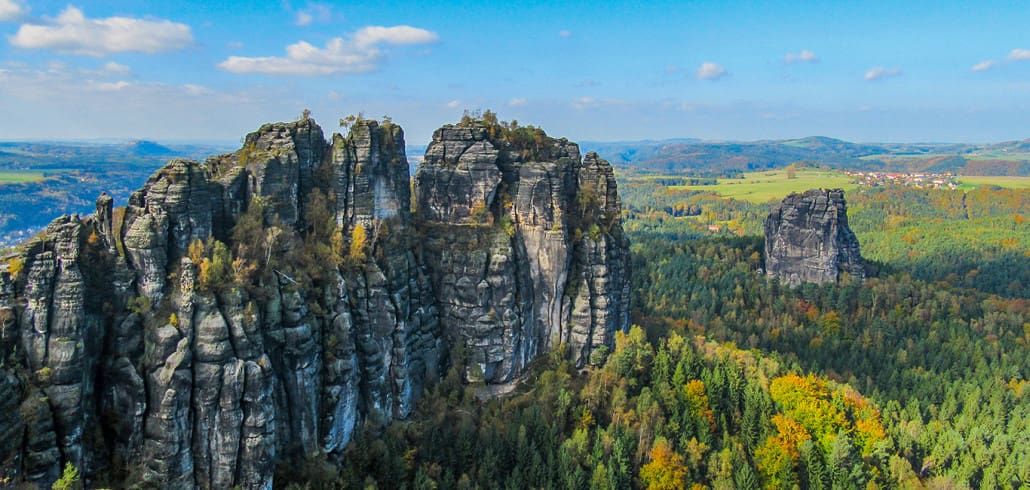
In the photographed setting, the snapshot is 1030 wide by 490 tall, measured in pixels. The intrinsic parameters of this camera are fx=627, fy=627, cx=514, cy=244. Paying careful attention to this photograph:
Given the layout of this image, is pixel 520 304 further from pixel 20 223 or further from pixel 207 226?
pixel 20 223

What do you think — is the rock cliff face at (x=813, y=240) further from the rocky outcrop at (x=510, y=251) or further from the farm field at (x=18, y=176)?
the farm field at (x=18, y=176)

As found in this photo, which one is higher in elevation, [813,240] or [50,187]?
[50,187]

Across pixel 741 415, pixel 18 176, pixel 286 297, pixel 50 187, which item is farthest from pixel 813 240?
pixel 18 176

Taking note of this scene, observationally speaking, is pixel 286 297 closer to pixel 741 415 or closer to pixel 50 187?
pixel 741 415

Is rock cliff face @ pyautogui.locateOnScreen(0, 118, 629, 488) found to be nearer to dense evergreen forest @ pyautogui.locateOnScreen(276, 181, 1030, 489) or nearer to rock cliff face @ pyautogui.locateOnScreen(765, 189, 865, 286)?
dense evergreen forest @ pyautogui.locateOnScreen(276, 181, 1030, 489)

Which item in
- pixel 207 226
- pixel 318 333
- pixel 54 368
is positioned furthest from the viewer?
pixel 318 333

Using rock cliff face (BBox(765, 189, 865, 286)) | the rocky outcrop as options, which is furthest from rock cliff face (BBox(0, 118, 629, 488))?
rock cliff face (BBox(765, 189, 865, 286))

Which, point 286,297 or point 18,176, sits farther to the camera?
point 18,176

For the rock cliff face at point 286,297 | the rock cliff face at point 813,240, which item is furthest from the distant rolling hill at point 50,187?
the rock cliff face at point 813,240

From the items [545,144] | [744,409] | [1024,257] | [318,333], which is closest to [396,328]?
[318,333]
